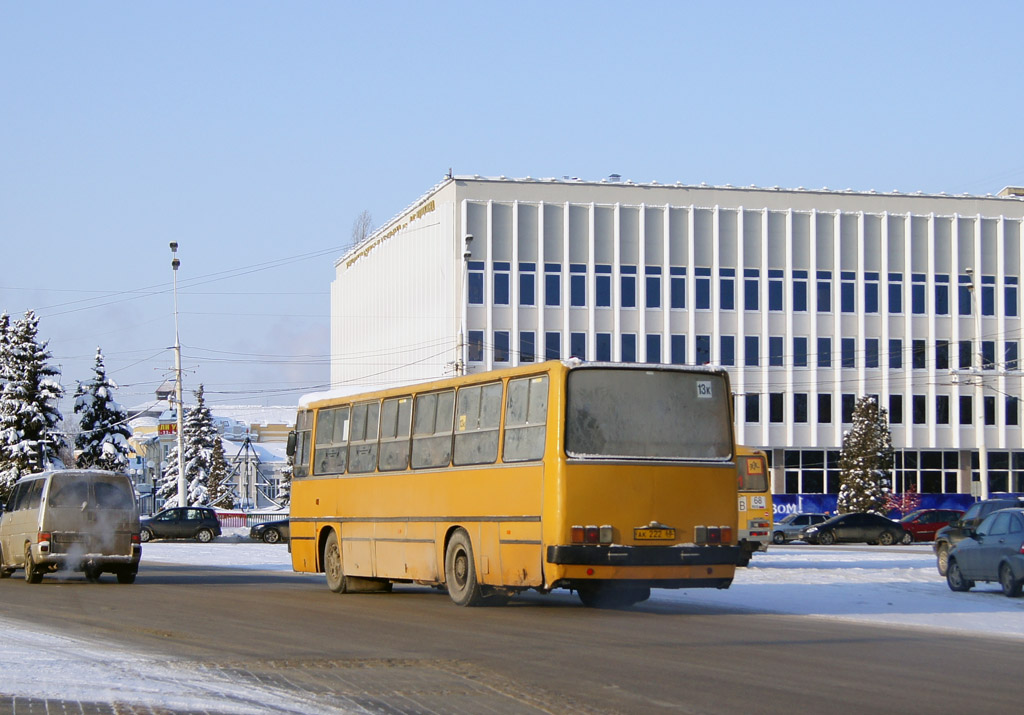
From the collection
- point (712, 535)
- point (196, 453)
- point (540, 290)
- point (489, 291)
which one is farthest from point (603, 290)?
point (712, 535)

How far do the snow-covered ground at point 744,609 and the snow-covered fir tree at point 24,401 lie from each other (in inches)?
1385

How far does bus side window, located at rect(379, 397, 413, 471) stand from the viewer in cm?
2055

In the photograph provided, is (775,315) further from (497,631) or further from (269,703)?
(269,703)

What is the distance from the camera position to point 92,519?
2483cm

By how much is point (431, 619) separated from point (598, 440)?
3001 millimetres

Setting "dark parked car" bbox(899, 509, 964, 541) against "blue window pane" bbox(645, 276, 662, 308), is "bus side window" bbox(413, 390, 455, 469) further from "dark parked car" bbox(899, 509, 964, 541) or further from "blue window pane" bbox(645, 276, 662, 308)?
"blue window pane" bbox(645, 276, 662, 308)

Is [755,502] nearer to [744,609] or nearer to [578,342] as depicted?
[744,609]

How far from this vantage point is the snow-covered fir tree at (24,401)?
71188mm

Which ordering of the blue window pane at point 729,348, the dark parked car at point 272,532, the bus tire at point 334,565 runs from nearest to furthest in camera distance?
the bus tire at point 334,565, the dark parked car at point 272,532, the blue window pane at point 729,348

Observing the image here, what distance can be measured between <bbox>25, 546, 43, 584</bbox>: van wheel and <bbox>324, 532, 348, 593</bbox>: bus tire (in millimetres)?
5701

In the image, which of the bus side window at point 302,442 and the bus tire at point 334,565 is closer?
the bus tire at point 334,565

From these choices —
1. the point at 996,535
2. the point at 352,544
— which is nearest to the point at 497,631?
the point at 352,544

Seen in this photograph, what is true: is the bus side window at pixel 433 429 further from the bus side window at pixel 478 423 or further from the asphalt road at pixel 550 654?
the asphalt road at pixel 550 654

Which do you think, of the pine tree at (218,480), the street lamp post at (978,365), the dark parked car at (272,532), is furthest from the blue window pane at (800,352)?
the pine tree at (218,480)
